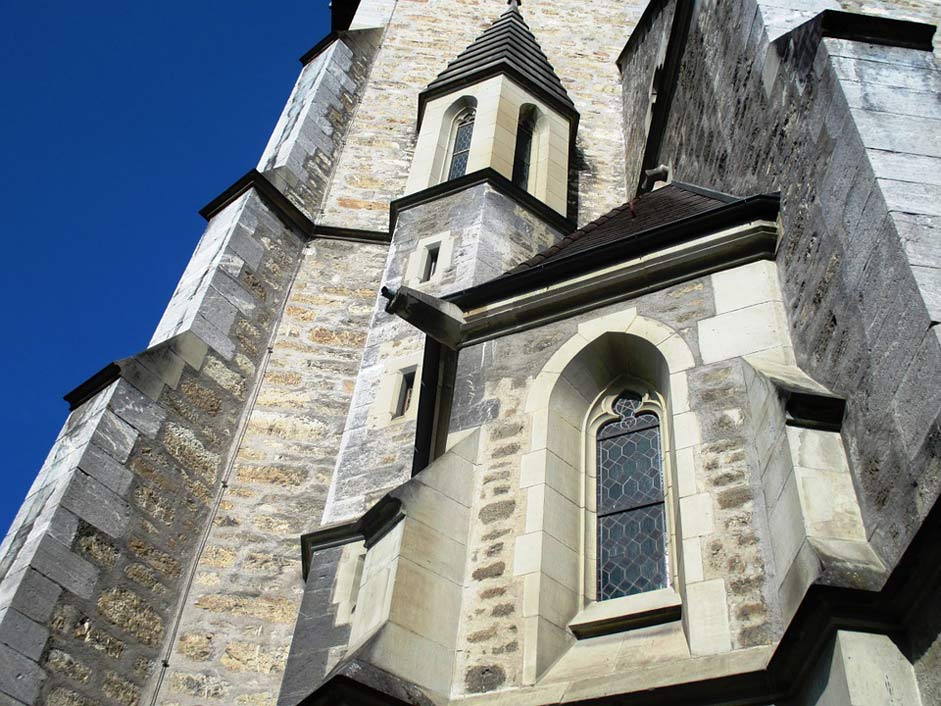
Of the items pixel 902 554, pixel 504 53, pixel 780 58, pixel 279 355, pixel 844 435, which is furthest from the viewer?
pixel 504 53

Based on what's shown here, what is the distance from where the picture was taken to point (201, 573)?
827 centimetres

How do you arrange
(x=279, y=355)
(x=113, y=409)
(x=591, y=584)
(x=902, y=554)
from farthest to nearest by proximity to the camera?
(x=279, y=355) → (x=113, y=409) → (x=591, y=584) → (x=902, y=554)

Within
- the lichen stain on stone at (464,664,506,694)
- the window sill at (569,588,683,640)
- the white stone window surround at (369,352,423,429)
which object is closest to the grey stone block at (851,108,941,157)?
the window sill at (569,588,683,640)

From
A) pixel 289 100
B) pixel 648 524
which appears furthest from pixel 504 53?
pixel 648 524

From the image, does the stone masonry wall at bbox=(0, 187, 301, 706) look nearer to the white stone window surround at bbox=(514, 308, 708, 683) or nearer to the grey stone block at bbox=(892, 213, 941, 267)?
the white stone window surround at bbox=(514, 308, 708, 683)

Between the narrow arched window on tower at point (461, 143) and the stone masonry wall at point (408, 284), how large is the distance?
0.96 meters

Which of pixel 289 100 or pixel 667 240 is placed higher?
pixel 289 100

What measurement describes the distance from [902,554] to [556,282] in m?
3.40

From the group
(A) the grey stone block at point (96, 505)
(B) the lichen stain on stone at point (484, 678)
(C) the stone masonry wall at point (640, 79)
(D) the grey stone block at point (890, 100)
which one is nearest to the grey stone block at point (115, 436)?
(A) the grey stone block at point (96, 505)

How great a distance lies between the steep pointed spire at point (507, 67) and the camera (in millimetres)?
12961

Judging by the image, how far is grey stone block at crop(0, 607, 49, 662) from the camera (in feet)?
21.6

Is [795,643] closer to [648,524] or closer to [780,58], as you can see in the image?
[648,524]

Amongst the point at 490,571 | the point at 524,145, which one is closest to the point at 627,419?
the point at 490,571

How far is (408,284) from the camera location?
991cm
